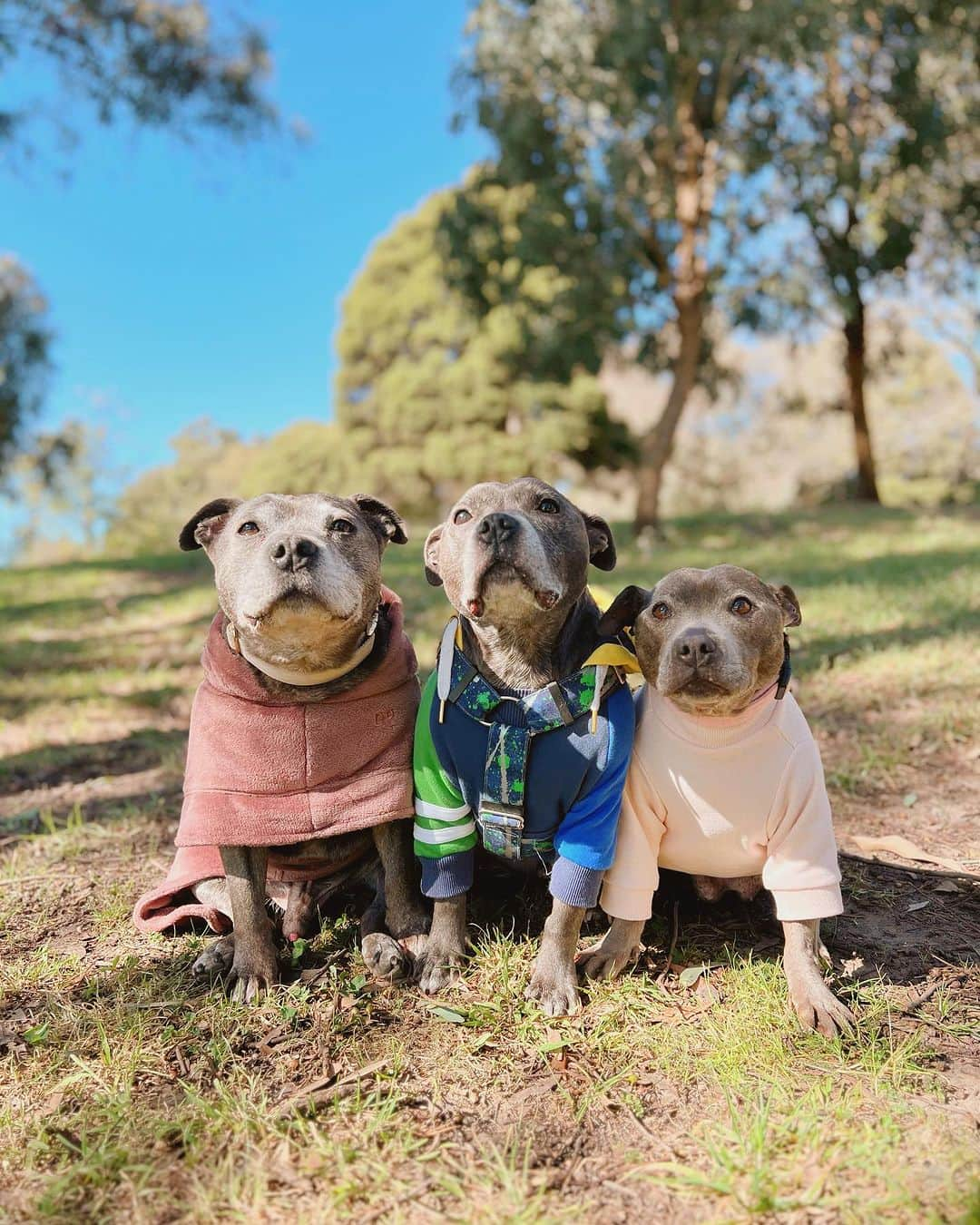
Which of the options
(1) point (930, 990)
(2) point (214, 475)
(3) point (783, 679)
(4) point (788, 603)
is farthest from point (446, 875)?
(2) point (214, 475)

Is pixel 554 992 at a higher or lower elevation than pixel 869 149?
lower

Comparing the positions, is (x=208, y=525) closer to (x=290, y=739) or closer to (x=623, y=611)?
(x=290, y=739)

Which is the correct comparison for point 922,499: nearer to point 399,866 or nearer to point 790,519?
point 790,519

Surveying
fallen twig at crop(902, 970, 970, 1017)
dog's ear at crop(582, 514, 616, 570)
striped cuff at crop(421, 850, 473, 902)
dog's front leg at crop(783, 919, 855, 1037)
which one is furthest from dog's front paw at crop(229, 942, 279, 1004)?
fallen twig at crop(902, 970, 970, 1017)

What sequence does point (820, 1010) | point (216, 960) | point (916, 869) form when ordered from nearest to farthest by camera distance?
point (820, 1010)
point (216, 960)
point (916, 869)

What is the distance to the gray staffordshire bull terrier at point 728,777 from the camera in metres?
2.68

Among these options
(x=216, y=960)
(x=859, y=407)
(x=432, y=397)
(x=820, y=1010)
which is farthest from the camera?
(x=432, y=397)

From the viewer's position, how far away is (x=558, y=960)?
9.36ft

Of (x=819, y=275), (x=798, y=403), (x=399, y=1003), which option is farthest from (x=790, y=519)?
(x=399, y=1003)

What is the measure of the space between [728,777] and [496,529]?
1016 millimetres

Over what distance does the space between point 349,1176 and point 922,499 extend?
71.1 ft

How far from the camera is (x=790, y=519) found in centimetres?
1634

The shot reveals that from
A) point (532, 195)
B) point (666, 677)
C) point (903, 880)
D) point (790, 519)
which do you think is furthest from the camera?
point (790, 519)

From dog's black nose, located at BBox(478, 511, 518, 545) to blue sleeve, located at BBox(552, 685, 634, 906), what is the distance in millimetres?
683
